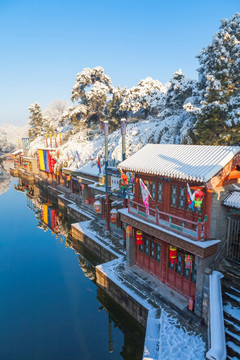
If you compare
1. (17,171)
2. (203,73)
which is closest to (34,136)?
(17,171)

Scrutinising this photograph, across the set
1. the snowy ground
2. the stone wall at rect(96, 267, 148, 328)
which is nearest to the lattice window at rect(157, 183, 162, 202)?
the snowy ground

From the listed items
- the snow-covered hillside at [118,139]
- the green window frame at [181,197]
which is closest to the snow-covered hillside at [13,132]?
the snow-covered hillside at [118,139]

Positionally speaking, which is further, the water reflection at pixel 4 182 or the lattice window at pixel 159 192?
the water reflection at pixel 4 182

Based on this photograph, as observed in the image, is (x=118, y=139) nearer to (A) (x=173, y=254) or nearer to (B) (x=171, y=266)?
(B) (x=171, y=266)

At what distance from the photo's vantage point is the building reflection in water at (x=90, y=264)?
13.3m

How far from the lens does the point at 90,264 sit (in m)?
21.9

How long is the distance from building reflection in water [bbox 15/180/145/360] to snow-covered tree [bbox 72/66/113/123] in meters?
21.5

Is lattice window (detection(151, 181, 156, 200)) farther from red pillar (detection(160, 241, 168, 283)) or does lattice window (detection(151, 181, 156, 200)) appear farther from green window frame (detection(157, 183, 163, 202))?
red pillar (detection(160, 241, 168, 283))

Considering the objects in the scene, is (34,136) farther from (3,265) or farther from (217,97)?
(217,97)

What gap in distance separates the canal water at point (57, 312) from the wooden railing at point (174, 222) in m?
6.35

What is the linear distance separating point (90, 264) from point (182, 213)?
12348 mm

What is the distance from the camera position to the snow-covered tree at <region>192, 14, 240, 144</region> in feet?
71.1

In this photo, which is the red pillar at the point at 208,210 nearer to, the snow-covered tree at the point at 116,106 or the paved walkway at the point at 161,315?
the paved walkway at the point at 161,315

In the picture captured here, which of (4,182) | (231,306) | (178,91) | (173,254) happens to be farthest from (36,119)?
(231,306)
